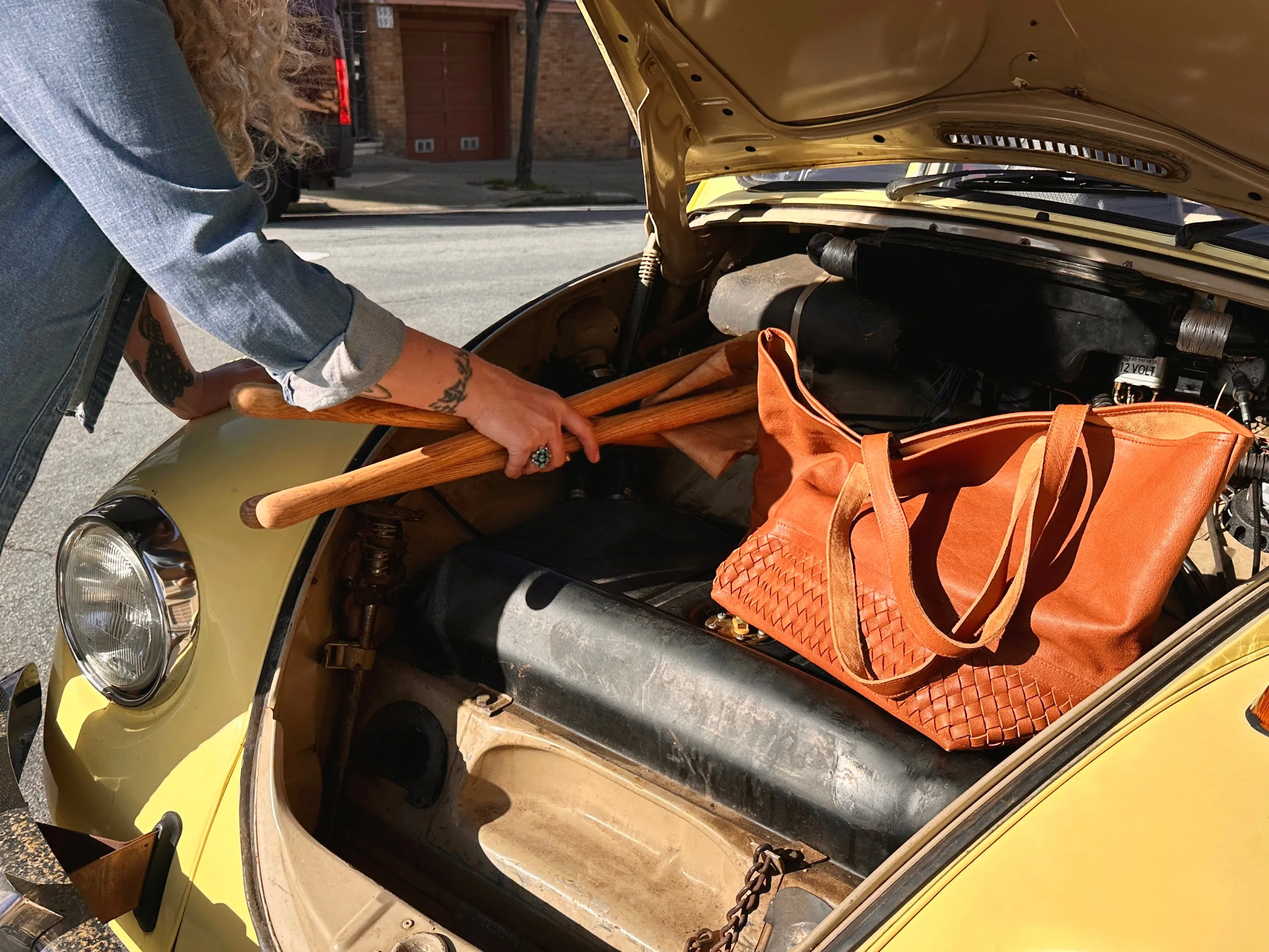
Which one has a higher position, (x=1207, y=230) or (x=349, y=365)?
(x=1207, y=230)

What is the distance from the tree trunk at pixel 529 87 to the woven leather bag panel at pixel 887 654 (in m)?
14.3

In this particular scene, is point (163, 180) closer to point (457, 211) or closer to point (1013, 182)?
point (1013, 182)

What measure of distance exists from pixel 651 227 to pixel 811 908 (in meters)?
1.61

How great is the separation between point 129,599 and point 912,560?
1.26m

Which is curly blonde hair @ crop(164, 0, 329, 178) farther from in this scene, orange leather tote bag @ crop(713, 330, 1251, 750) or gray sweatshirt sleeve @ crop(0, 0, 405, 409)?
orange leather tote bag @ crop(713, 330, 1251, 750)

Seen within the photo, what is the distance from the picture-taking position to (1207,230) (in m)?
1.91

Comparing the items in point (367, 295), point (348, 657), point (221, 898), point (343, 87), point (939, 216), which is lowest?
point (367, 295)

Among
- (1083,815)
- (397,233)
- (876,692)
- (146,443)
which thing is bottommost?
(397,233)

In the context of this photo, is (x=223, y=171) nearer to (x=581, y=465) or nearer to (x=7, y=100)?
(x=7, y=100)

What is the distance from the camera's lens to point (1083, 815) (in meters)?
1.04

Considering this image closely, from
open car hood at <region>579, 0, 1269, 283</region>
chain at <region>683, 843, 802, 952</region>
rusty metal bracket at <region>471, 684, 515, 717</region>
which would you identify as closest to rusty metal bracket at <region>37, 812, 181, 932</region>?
rusty metal bracket at <region>471, 684, 515, 717</region>

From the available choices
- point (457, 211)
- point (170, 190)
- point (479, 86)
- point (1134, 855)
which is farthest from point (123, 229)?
point (479, 86)

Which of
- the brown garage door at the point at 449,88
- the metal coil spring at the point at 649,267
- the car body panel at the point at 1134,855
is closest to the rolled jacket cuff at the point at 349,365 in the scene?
the car body panel at the point at 1134,855

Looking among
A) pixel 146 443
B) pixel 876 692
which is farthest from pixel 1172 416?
pixel 146 443
